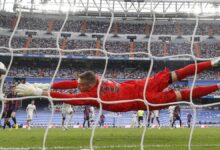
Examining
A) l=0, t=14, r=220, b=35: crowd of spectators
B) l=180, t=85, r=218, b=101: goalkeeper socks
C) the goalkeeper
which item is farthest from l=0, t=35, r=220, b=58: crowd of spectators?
l=180, t=85, r=218, b=101: goalkeeper socks

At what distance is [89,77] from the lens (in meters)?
5.47

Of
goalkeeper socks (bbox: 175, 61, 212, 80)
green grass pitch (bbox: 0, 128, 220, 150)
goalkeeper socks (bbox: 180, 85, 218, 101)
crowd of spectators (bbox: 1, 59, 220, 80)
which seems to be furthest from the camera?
crowd of spectators (bbox: 1, 59, 220, 80)

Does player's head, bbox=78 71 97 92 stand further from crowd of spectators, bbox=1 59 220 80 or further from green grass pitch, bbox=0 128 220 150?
crowd of spectators, bbox=1 59 220 80

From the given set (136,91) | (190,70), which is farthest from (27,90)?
(190,70)

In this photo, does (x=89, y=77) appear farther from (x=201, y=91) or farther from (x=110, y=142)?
(x=110, y=142)

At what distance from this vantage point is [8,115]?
12.8 metres

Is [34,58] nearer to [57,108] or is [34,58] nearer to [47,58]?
[47,58]

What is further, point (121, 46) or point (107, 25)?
point (107, 25)

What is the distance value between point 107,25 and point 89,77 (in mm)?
31753

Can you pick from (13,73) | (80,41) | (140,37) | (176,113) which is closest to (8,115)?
(176,113)

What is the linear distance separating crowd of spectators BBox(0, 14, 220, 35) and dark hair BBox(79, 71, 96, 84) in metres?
30.2

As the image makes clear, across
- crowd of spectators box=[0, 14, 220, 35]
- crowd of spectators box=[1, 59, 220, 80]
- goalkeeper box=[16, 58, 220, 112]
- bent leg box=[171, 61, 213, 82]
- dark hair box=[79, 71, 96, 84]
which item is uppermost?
crowd of spectators box=[0, 14, 220, 35]

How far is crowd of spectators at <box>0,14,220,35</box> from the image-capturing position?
3512 cm

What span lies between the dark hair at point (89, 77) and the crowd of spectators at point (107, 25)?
30.2m
